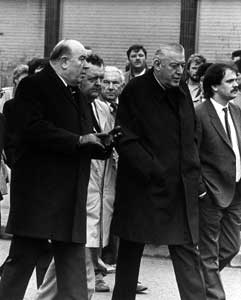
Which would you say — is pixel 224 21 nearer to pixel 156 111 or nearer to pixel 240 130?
pixel 240 130

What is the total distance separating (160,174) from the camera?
6.10 meters

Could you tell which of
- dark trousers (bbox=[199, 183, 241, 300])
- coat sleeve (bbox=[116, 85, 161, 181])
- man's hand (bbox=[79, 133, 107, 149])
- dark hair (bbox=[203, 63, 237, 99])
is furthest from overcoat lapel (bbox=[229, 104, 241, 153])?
man's hand (bbox=[79, 133, 107, 149])

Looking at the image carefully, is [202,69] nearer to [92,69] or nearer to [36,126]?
[92,69]

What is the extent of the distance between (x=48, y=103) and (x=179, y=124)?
3.47 feet

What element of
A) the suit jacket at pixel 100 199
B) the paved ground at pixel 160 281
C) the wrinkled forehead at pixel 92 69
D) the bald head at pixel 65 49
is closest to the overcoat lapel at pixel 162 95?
the wrinkled forehead at pixel 92 69

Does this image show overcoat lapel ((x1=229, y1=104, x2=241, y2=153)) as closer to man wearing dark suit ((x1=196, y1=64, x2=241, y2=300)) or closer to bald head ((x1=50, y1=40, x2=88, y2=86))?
man wearing dark suit ((x1=196, y1=64, x2=241, y2=300))

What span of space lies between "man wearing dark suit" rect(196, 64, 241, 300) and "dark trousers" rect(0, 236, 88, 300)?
Answer: 151cm

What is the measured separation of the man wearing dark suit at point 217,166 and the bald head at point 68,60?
1460 mm

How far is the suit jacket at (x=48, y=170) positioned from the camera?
5.53 meters

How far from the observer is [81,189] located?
5617mm

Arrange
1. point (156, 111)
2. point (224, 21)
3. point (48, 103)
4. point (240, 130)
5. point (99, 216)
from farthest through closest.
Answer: point (224, 21) < point (240, 130) < point (99, 216) < point (156, 111) < point (48, 103)

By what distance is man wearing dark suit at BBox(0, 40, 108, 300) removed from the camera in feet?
18.1

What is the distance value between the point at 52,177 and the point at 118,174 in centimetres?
94

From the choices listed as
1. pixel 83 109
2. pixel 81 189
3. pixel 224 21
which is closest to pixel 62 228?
pixel 81 189
